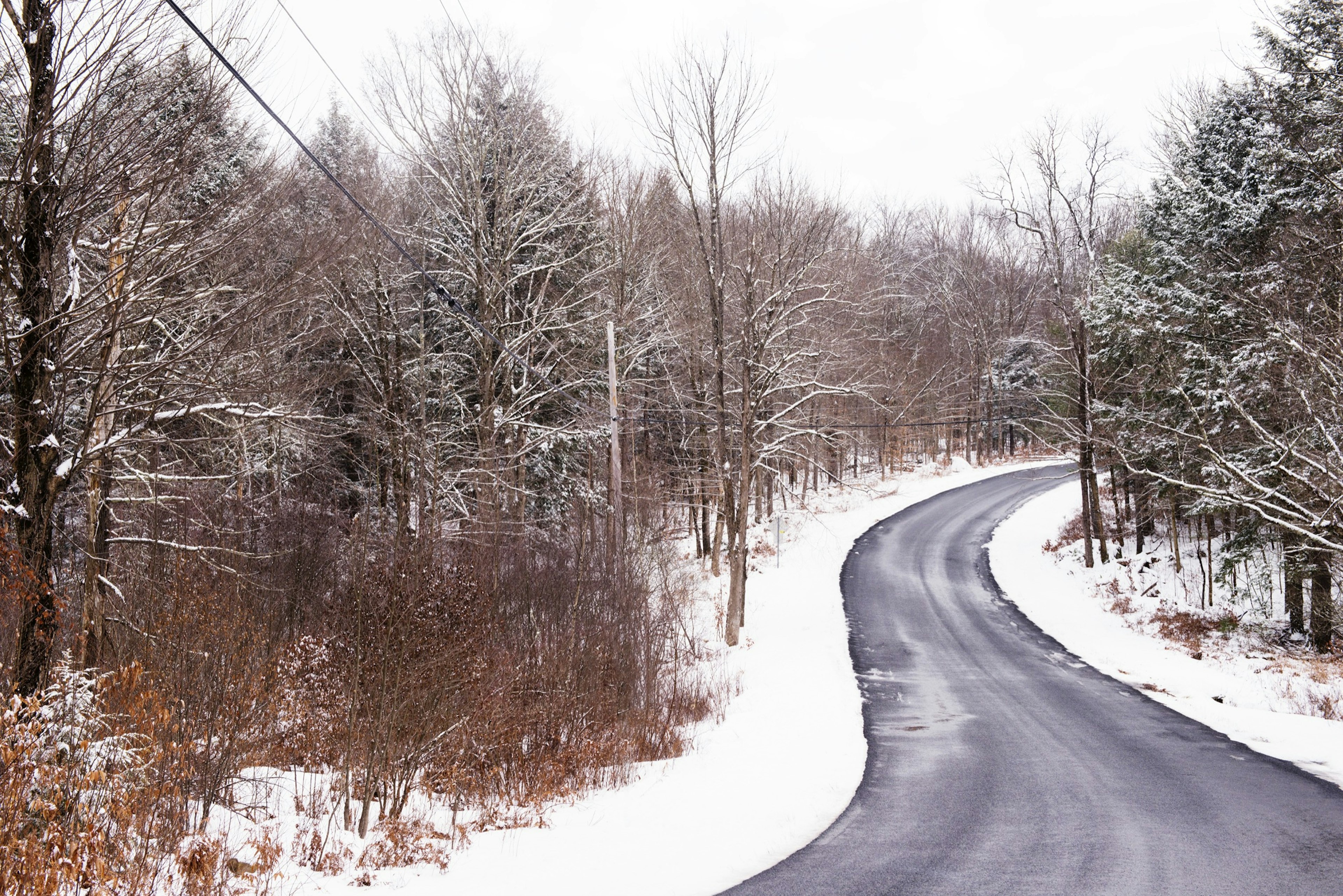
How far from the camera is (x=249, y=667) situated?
802cm

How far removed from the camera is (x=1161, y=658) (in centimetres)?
1641

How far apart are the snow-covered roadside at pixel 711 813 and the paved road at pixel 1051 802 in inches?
13.4

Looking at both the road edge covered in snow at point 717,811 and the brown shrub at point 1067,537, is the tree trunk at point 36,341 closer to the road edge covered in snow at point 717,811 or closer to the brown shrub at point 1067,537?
the road edge covered in snow at point 717,811

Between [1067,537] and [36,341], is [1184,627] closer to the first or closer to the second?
[1067,537]

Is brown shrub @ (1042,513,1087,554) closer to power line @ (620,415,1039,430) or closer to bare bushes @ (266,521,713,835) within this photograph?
power line @ (620,415,1039,430)

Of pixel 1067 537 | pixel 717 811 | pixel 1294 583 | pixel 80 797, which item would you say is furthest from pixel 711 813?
pixel 1067 537

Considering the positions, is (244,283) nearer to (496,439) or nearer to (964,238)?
(496,439)

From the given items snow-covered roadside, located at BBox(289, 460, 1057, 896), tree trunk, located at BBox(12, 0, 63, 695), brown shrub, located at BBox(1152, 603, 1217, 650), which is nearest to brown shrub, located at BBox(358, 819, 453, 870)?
snow-covered roadside, located at BBox(289, 460, 1057, 896)

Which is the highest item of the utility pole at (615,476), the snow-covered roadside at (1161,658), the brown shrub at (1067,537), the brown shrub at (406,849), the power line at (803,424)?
the power line at (803,424)

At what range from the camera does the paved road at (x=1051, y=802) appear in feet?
20.5

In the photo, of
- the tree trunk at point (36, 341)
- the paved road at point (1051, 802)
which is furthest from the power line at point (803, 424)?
the tree trunk at point (36, 341)

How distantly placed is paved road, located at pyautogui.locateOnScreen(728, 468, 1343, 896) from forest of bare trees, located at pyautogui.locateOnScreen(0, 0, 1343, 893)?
10.9 ft

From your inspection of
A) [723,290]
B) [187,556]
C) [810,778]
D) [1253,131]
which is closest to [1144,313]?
[1253,131]

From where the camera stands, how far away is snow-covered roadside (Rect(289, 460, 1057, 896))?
20.2 feet
